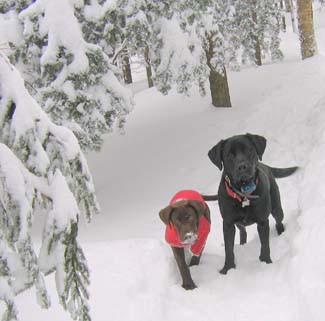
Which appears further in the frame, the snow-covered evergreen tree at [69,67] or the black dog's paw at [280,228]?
the snow-covered evergreen tree at [69,67]

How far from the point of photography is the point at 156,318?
3988 mm

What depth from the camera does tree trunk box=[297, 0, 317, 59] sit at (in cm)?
1426

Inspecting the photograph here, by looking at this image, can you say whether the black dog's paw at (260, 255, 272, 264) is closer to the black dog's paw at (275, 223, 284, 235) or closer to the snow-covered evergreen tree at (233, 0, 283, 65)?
the black dog's paw at (275, 223, 284, 235)

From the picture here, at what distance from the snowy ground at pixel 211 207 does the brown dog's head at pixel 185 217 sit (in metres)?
0.52

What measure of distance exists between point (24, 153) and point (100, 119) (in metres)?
5.36

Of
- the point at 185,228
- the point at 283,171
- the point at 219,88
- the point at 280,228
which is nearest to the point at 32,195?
the point at 185,228

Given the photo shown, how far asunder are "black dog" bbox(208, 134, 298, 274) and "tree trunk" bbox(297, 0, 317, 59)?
35.8ft

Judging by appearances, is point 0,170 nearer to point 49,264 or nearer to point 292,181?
point 49,264

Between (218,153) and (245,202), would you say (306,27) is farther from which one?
(245,202)

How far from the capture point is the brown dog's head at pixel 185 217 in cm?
480

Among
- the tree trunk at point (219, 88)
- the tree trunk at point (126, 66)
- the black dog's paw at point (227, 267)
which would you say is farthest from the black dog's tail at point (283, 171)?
the tree trunk at point (126, 66)

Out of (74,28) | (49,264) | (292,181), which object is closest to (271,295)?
(49,264)

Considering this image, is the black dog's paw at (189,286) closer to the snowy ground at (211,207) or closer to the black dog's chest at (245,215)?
the snowy ground at (211,207)

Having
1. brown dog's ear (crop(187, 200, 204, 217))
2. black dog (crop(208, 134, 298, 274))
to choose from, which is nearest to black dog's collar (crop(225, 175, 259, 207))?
black dog (crop(208, 134, 298, 274))
